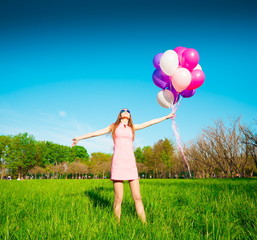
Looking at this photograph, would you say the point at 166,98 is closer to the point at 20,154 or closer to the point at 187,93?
the point at 187,93

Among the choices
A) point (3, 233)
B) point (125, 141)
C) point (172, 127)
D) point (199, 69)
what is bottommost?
point (3, 233)

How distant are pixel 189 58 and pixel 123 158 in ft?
11.6

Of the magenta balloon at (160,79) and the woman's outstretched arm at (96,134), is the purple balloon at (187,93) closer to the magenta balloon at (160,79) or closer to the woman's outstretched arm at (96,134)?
the magenta balloon at (160,79)

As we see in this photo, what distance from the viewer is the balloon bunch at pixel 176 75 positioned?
527 cm

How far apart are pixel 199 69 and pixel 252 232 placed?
4305 mm

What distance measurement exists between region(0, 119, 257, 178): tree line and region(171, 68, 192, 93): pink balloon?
2234cm

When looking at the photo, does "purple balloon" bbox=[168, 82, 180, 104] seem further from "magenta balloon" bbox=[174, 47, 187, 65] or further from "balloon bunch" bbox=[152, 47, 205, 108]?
"magenta balloon" bbox=[174, 47, 187, 65]

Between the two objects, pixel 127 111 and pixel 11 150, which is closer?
pixel 127 111

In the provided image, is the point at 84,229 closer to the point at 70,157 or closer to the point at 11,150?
the point at 11,150

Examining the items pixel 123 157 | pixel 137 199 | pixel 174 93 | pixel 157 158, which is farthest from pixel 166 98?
pixel 157 158

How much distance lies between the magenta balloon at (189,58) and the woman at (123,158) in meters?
2.69

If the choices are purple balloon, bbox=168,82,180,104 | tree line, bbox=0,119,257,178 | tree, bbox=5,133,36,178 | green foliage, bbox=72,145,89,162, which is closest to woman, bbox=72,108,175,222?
purple balloon, bbox=168,82,180,104

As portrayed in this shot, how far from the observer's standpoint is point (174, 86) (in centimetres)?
536

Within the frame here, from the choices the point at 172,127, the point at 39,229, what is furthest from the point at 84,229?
the point at 172,127
